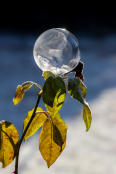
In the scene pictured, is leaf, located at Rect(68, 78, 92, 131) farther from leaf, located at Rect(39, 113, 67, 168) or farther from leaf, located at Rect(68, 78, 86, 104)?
leaf, located at Rect(39, 113, 67, 168)

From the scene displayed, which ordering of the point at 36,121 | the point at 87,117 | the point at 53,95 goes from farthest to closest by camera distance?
the point at 36,121 < the point at 87,117 < the point at 53,95

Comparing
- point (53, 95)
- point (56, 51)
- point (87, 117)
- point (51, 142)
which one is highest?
point (56, 51)

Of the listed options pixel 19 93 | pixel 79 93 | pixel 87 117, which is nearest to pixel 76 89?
pixel 79 93

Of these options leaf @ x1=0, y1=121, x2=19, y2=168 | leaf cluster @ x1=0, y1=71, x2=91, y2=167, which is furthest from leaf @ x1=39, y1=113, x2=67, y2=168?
leaf @ x1=0, y1=121, x2=19, y2=168

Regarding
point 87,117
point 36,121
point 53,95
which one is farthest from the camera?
point 36,121

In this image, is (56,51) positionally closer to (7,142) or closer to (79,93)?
(79,93)

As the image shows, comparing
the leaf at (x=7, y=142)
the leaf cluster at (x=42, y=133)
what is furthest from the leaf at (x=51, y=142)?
the leaf at (x=7, y=142)
